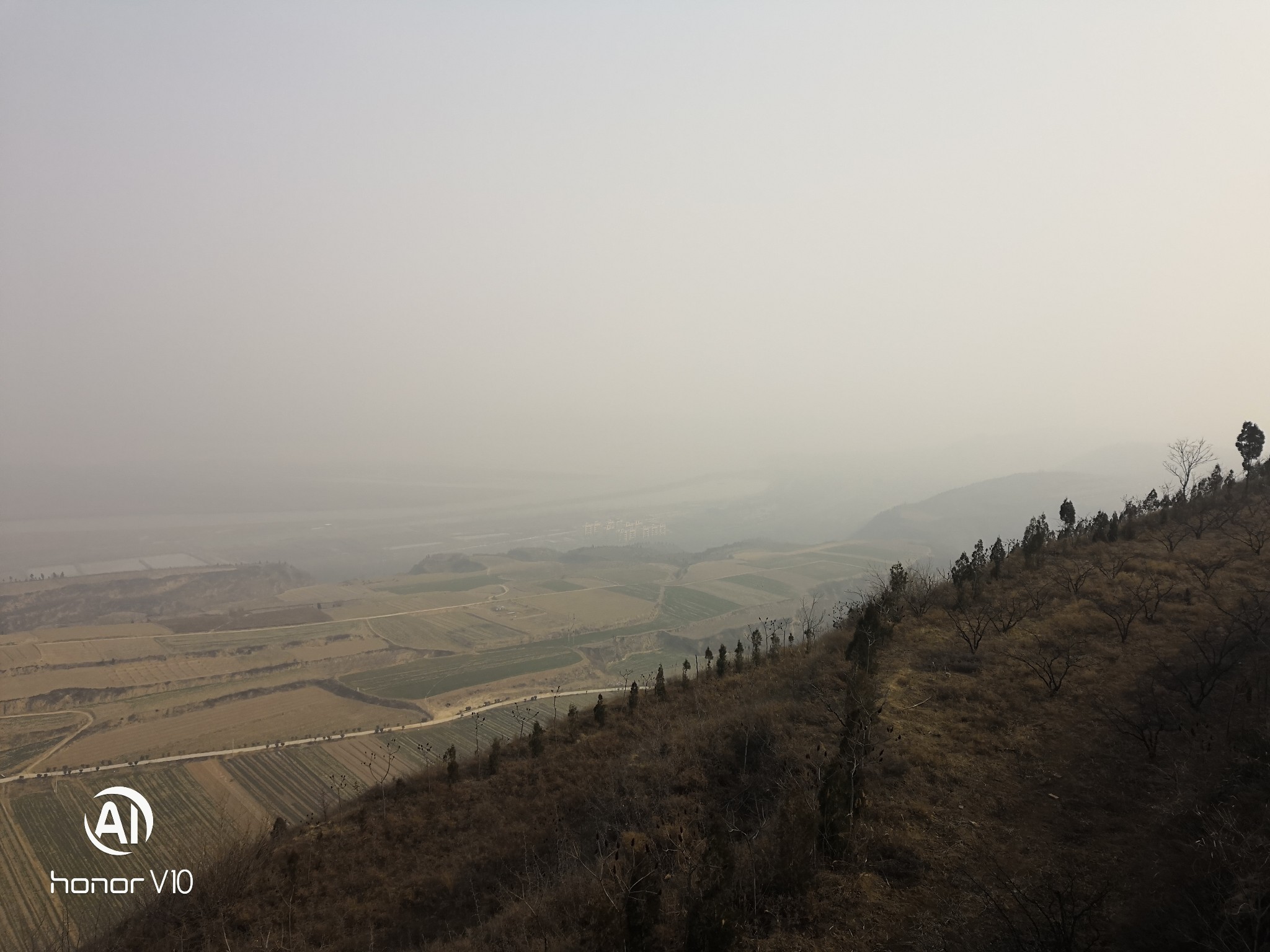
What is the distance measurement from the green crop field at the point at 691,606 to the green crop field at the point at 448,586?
4591 cm

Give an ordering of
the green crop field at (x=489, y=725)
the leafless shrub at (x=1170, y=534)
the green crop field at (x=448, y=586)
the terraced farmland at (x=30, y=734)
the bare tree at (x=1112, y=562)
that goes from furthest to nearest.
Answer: the green crop field at (x=448, y=586), the green crop field at (x=489, y=725), the terraced farmland at (x=30, y=734), the leafless shrub at (x=1170, y=534), the bare tree at (x=1112, y=562)

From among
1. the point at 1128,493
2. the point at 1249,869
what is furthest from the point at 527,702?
the point at 1128,493

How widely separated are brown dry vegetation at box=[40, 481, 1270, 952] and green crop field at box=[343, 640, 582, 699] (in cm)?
5021

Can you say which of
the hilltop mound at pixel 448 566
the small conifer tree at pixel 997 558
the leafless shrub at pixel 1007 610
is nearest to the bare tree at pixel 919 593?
the leafless shrub at pixel 1007 610

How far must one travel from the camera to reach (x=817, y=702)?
728 inches

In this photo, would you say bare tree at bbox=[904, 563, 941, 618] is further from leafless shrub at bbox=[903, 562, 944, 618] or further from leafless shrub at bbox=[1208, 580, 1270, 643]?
leafless shrub at bbox=[1208, 580, 1270, 643]

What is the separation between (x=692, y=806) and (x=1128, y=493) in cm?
20680

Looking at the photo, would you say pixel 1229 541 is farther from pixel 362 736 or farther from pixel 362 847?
pixel 362 736

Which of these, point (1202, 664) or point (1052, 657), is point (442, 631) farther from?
point (1202, 664)

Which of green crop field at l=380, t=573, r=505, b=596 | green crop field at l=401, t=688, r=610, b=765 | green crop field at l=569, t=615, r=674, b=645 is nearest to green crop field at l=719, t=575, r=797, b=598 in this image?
green crop field at l=569, t=615, r=674, b=645

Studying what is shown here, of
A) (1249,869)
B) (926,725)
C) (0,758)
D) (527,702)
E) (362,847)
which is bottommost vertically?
(527,702)

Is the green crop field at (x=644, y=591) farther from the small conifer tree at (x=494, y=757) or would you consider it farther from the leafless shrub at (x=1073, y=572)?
the leafless shrub at (x=1073, y=572)

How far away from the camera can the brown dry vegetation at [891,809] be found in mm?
8633

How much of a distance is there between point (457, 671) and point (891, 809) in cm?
7446
